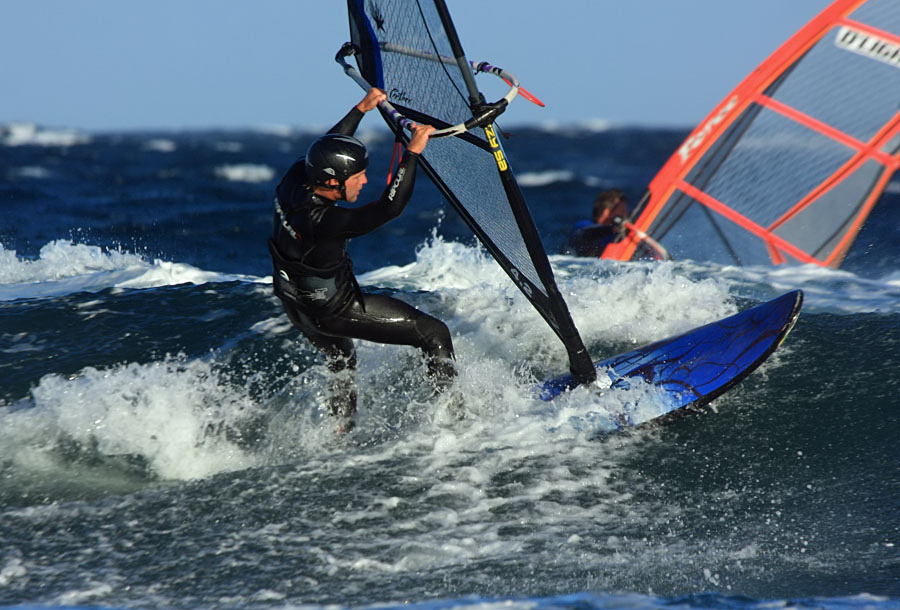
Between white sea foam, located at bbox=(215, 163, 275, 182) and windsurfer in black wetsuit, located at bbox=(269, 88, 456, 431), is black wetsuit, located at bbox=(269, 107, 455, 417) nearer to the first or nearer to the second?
windsurfer in black wetsuit, located at bbox=(269, 88, 456, 431)

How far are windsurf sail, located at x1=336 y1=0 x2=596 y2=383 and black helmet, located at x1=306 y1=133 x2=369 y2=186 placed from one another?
0.73 feet

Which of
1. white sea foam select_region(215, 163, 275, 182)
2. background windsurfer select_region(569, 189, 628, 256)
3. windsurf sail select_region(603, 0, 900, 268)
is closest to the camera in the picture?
windsurf sail select_region(603, 0, 900, 268)

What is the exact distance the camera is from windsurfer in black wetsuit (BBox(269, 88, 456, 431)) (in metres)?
3.47

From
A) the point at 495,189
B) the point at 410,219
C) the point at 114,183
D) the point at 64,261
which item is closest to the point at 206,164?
the point at 114,183

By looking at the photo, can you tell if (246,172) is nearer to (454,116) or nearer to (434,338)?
(434,338)

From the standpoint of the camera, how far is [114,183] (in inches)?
715

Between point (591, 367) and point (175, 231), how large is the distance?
900cm

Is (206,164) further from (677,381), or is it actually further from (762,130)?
(677,381)

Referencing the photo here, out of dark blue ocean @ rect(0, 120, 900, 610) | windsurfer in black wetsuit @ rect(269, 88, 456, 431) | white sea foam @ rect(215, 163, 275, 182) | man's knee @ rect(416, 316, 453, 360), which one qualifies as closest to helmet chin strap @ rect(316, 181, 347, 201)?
windsurfer in black wetsuit @ rect(269, 88, 456, 431)

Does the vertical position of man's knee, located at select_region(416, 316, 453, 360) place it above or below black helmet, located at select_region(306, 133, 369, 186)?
below

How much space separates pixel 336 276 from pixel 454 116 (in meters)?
0.93

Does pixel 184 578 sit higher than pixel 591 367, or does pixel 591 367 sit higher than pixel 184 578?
pixel 591 367

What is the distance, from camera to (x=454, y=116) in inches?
144

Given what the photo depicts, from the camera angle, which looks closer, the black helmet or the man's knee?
the black helmet
